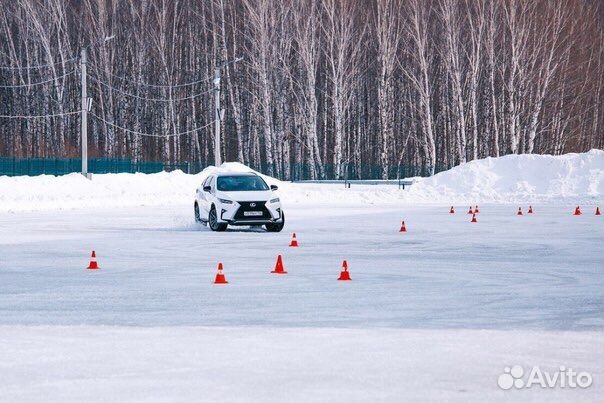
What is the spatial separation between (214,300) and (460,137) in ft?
215

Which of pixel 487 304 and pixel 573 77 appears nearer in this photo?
pixel 487 304

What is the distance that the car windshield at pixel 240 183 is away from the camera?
2995 cm

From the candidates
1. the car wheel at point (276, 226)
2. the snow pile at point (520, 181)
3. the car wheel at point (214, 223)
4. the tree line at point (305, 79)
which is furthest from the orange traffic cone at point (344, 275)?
the tree line at point (305, 79)

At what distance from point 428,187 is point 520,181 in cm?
436

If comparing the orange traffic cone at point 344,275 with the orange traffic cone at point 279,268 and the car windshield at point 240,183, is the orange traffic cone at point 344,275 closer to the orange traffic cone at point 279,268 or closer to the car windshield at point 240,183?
the orange traffic cone at point 279,268

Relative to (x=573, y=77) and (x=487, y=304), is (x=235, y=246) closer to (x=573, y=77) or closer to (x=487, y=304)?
(x=487, y=304)

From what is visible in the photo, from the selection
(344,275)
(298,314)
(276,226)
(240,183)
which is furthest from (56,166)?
(298,314)

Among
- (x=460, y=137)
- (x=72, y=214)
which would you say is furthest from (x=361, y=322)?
(x=460, y=137)

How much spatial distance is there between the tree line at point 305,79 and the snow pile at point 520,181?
23.5 m

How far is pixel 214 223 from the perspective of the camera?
29.0m

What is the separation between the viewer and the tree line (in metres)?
79.5

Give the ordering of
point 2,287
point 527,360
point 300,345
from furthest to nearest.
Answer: point 2,287, point 300,345, point 527,360

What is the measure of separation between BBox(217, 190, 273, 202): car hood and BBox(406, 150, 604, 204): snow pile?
833 inches

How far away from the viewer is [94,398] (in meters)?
8.20
